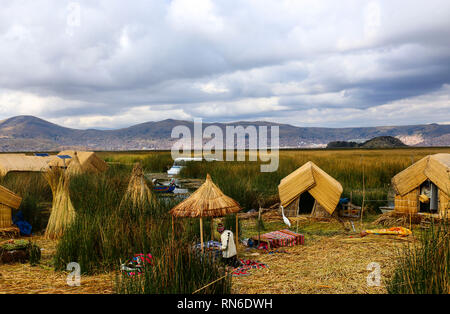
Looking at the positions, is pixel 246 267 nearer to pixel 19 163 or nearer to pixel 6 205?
pixel 6 205

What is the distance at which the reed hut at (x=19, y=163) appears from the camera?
13777 millimetres

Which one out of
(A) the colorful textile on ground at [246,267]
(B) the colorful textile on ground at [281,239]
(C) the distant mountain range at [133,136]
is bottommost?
(A) the colorful textile on ground at [246,267]

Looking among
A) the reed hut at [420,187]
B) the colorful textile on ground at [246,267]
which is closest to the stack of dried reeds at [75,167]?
the colorful textile on ground at [246,267]

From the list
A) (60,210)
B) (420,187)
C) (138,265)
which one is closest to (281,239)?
(138,265)

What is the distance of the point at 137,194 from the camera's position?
7.64m

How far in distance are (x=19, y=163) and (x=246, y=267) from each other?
12.5 metres

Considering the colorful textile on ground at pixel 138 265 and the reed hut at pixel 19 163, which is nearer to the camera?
the colorful textile on ground at pixel 138 265

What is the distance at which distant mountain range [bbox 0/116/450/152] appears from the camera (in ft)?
482

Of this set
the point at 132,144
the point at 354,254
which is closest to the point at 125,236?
the point at 354,254

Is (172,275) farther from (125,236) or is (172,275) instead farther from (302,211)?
(302,211)

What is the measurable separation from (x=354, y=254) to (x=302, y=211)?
→ 441 centimetres

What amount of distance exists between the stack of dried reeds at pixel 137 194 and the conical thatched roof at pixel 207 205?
6.10 ft

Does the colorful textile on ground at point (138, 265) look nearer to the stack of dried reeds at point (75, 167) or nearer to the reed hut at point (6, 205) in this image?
the reed hut at point (6, 205)

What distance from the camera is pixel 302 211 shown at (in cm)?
1063
